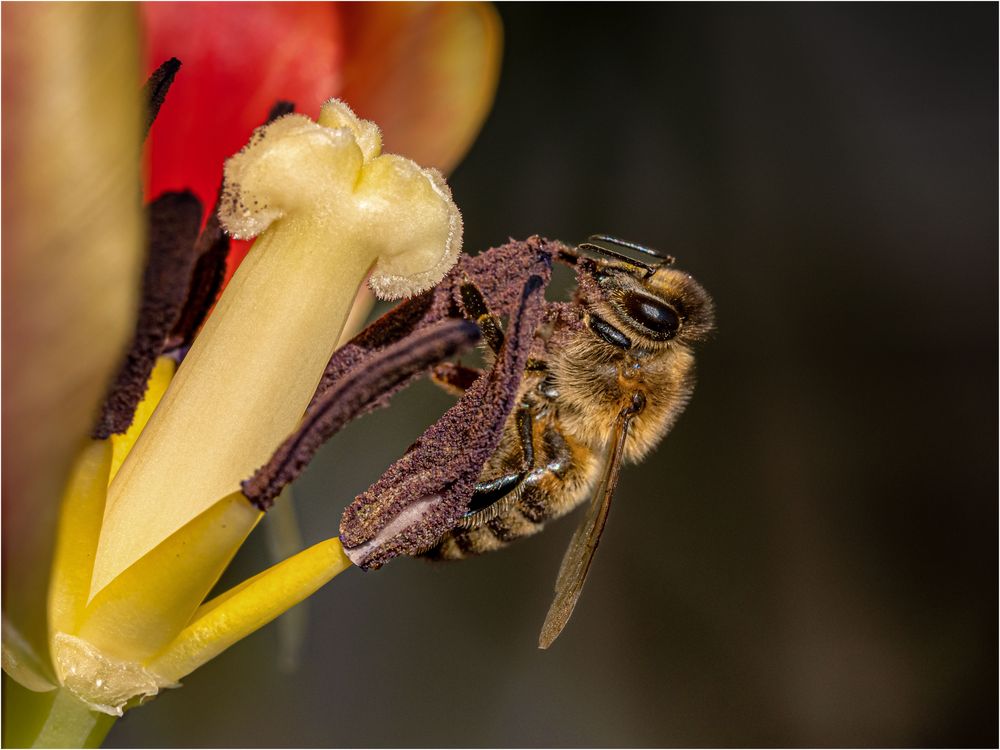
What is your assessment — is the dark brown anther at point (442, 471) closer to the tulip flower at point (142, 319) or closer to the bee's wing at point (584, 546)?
the tulip flower at point (142, 319)

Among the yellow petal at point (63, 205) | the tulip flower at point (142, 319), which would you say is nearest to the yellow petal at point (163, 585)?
the tulip flower at point (142, 319)

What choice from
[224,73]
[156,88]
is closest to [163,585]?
[156,88]

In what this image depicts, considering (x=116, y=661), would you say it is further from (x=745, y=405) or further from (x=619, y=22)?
(x=745, y=405)

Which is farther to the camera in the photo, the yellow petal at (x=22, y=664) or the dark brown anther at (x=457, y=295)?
the dark brown anther at (x=457, y=295)

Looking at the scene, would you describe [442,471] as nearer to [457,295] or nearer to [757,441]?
[457,295]

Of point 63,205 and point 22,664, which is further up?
point 63,205

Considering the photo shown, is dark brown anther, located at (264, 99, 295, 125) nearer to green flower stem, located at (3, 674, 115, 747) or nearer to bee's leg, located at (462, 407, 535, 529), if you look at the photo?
bee's leg, located at (462, 407, 535, 529)

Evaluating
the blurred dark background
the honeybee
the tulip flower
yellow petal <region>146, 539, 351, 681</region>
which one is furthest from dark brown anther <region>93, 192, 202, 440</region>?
the blurred dark background

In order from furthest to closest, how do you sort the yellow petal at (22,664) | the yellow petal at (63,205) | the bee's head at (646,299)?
1. the bee's head at (646,299)
2. the yellow petal at (22,664)
3. the yellow petal at (63,205)
